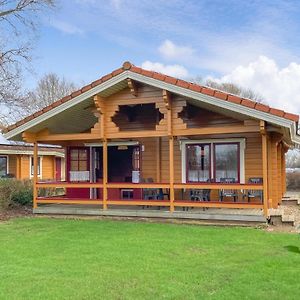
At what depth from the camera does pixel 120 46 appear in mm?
22656

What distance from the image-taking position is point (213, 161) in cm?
1359

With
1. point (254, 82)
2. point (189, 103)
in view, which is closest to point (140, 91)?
point (189, 103)

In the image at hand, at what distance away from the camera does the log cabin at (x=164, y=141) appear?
11.2 metres

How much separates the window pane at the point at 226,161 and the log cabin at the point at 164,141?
3 centimetres

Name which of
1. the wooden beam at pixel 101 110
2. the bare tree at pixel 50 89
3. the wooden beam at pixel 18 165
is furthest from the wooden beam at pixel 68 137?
the bare tree at pixel 50 89

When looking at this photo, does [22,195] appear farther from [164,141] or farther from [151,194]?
[164,141]

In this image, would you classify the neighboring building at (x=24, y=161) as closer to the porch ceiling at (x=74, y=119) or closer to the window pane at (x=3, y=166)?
the window pane at (x=3, y=166)

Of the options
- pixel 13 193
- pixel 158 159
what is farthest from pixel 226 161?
pixel 13 193

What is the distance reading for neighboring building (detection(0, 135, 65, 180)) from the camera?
27.6 metres

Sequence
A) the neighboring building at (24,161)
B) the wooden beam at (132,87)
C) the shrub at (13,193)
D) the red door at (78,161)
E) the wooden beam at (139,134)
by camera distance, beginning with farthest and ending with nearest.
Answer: the neighboring building at (24,161), the red door at (78,161), the shrub at (13,193), the wooden beam at (139,134), the wooden beam at (132,87)

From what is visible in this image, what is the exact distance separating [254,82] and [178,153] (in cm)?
3376

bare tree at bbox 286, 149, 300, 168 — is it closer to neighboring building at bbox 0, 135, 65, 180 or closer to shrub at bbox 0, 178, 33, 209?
neighboring building at bbox 0, 135, 65, 180

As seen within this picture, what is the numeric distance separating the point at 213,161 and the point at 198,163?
0.54 metres

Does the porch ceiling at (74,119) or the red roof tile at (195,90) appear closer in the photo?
the red roof tile at (195,90)
